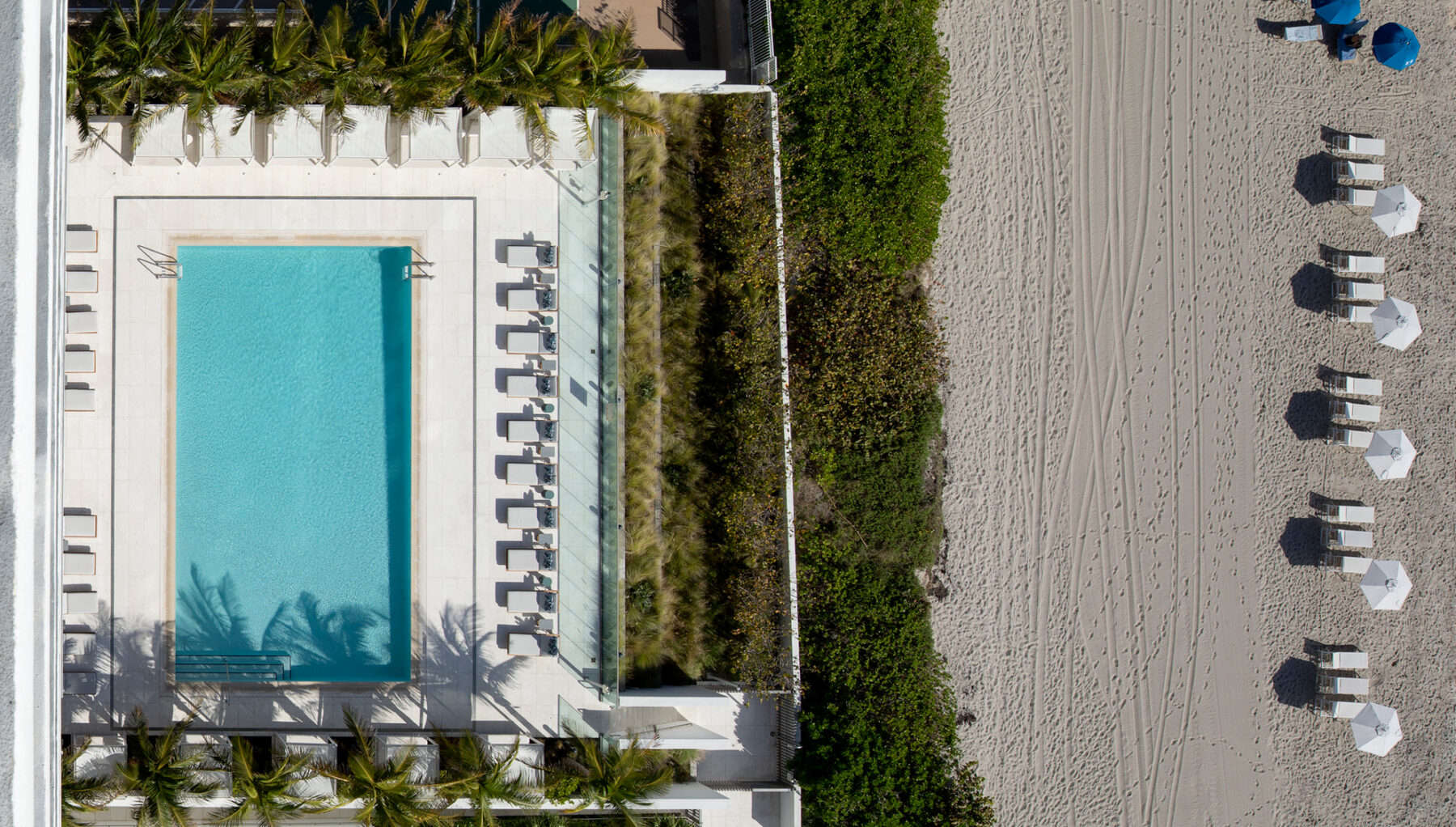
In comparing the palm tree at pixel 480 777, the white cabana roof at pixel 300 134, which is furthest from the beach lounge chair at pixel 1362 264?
the white cabana roof at pixel 300 134

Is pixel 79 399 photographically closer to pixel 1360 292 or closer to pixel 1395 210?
A: pixel 1360 292

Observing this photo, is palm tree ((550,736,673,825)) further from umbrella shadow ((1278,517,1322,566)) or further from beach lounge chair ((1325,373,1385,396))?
beach lounge chair ((1325,373,1385,396))

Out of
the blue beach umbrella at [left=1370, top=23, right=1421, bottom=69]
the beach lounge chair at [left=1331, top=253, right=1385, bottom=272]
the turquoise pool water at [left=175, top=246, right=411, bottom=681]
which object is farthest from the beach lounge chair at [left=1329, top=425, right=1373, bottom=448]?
the turquoise pool water at [left=175, top=246, right=411, bottom=681]

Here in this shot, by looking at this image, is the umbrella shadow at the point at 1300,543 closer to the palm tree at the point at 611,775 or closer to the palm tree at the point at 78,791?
the palm tree at the point at 611,775

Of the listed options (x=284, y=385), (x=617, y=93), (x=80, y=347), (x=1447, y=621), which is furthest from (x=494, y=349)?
(x=1447, y=621)

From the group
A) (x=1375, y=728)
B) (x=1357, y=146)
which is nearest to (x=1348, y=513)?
(x=1375, y=728)

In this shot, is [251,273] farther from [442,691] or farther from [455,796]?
[455,796]
